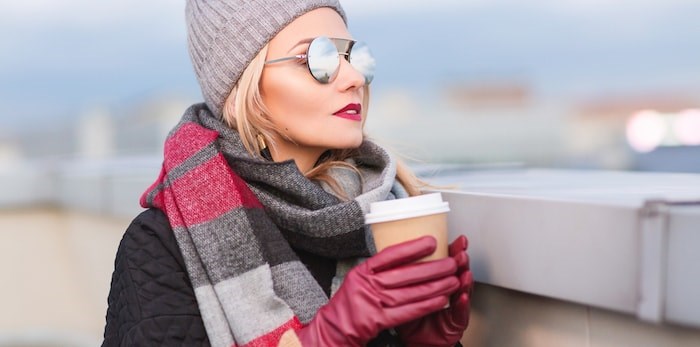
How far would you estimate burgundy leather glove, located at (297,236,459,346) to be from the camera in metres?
1.24

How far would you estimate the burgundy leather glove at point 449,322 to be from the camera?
4.39ft

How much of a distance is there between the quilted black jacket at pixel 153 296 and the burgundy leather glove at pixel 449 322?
0.08 metres

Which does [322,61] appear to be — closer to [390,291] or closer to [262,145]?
[262,145]

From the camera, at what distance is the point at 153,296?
4.82 ft

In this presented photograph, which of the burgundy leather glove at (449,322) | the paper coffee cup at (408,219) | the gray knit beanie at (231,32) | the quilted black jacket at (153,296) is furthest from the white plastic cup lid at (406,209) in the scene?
the gray knit beanie at (231,32)

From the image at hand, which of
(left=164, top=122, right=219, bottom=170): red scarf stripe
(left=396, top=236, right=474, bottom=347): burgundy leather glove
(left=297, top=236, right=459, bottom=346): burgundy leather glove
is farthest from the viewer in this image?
(left=164, top=122, right=219, bottom=170): red scarf stripe

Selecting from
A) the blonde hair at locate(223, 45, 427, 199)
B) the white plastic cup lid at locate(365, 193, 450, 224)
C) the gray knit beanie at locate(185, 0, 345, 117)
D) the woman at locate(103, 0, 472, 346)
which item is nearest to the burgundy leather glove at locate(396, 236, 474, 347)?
the woman at locate(103, 0, 472, 346)

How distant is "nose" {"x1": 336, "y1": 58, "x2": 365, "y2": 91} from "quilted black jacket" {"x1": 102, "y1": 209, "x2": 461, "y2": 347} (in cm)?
44

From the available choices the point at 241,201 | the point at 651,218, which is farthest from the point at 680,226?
the point at 241,201

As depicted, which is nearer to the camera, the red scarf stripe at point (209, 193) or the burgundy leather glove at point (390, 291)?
the burgundy leather glove at point (390, 291)

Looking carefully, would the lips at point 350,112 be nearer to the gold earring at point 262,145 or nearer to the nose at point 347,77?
the nose at point 347,77

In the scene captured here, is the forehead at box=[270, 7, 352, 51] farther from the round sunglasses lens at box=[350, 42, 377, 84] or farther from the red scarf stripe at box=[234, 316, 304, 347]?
the red scarf stripe at box=[234, 316, 304, 347]

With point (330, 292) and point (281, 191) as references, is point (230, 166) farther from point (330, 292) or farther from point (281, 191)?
point (330, 292)

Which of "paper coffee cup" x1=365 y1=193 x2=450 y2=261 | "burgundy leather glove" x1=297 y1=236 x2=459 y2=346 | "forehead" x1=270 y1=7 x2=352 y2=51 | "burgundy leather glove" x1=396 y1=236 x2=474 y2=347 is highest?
"forehead" x1=270 y1=7 x2=352 y2=51
